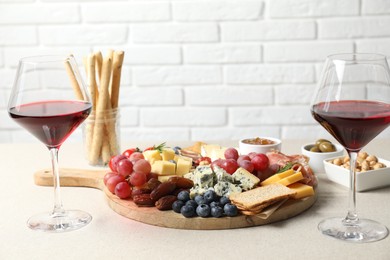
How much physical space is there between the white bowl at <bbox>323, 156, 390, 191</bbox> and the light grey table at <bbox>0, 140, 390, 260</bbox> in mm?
15

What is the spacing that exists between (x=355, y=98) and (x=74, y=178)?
0.67m

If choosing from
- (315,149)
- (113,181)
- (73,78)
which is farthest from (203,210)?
(315,149)

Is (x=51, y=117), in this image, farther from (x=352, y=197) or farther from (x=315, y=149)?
(x=315, y=149)

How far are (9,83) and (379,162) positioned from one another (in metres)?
1.76

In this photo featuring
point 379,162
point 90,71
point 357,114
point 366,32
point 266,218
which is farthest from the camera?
point 366,32

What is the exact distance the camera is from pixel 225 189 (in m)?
1.23

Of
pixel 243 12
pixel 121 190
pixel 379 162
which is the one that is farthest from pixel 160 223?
pixel 243 12

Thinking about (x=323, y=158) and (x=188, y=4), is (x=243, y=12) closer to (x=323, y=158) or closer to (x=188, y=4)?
(x=188, y=4)

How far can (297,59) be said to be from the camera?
8.55 feet

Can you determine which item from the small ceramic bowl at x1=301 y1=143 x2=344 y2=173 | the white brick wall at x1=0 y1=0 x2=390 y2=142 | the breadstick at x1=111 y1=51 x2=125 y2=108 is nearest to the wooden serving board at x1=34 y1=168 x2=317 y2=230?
the small ceramic bowl at x1=301 y1=143 x2=344 y2=173

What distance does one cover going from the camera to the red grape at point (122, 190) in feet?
4.17

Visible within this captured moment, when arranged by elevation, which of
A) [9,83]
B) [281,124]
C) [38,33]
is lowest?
[281,124]

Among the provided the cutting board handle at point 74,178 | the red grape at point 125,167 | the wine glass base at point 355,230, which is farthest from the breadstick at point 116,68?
the wine glass base at point 355,230

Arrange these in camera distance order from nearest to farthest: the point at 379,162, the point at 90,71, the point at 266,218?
the point at 266,218 → the point at 379,162 → the point at 90,71
